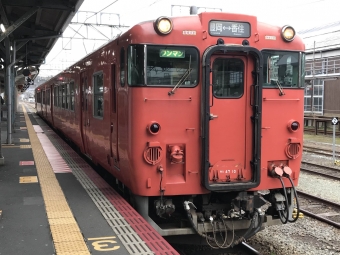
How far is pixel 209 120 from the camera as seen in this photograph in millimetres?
5098

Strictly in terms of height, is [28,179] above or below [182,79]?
below

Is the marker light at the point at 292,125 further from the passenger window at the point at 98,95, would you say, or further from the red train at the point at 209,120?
the passenger window at the point at 98,95

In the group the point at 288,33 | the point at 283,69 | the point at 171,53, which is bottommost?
the point at 283,69

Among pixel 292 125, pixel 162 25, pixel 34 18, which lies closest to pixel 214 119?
pixel 292 125

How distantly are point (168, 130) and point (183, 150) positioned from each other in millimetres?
318

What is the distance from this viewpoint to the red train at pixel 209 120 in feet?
16.5

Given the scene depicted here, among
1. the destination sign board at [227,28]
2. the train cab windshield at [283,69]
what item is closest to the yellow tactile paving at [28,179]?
the destination sign board at [227,28]

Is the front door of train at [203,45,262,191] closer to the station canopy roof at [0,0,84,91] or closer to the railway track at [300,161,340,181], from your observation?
the station canopy roof at [0,0,84,91]

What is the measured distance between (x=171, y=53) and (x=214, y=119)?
0.99 meters

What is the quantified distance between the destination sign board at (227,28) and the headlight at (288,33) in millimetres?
568

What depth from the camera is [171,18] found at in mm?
5051

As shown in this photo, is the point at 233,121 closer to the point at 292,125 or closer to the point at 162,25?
the point at 292,125

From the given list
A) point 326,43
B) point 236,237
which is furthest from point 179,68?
point 326,43

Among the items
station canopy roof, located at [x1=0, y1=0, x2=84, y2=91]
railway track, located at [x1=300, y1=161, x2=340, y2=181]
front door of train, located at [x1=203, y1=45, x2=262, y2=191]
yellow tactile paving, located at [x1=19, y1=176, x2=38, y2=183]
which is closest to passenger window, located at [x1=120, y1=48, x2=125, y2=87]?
front door of train, located at [x1=203, y1=45, x2=262, y2=191]
